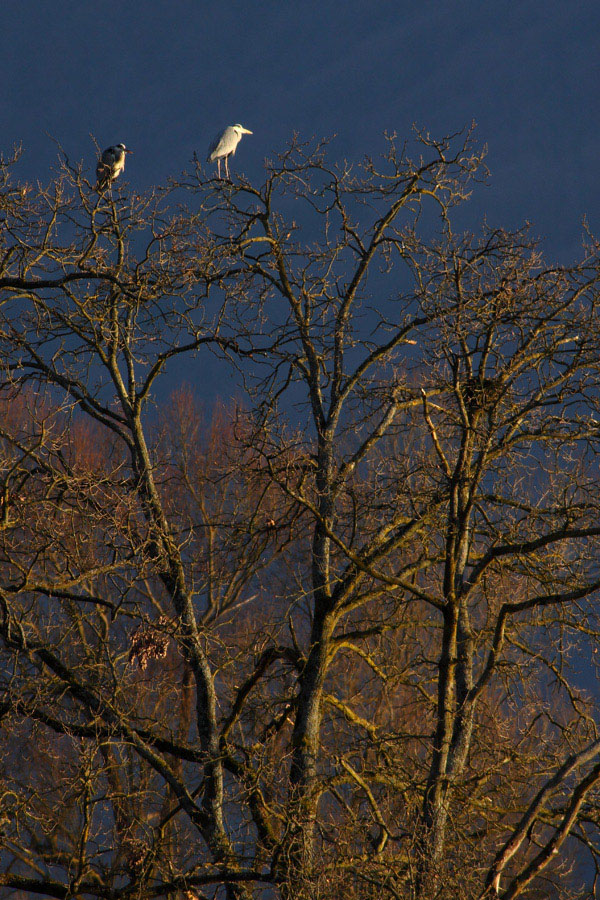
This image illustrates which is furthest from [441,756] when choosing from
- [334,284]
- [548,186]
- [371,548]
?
[548,186]

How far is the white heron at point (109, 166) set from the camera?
30.0 feet

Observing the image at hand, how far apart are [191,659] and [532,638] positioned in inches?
829

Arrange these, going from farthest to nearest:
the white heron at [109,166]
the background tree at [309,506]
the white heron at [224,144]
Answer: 1. the white heron at [224,144]
2. the white heron at [109,166]
3. the background tree at [309,506]

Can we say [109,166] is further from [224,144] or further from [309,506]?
[309,506]

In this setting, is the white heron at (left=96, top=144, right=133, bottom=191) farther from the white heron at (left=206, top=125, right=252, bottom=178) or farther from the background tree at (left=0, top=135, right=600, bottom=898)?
the white heron at (left=206, top=125, right=252, bottom=178)

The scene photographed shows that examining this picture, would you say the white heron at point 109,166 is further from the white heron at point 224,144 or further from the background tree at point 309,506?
the white heron at point 224,144

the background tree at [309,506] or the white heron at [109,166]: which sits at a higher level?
the white heron at [109,166]

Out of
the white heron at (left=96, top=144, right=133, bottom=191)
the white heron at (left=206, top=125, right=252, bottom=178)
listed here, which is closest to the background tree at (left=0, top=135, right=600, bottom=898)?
the white heron at (left=96, top=144, right=133, bottom=191)

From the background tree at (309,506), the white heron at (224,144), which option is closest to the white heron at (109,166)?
the background tree at (309,506)

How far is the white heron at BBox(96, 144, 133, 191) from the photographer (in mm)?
9156

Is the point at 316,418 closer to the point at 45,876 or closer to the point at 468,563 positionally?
the point at 468,563

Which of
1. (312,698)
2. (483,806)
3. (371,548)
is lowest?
(483,806)

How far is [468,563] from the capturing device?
10156 mm

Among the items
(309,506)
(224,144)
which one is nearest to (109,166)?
(224,144)
